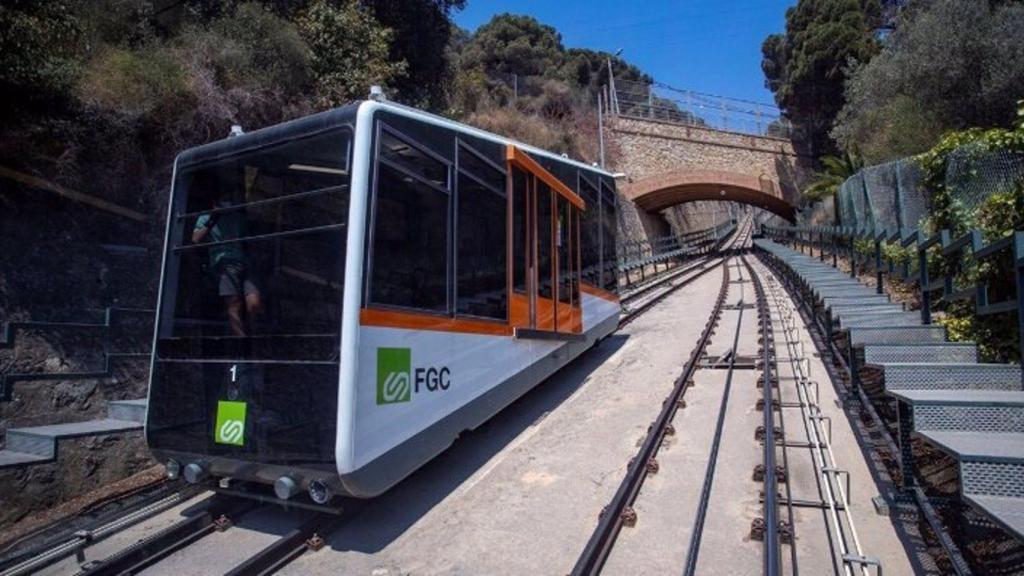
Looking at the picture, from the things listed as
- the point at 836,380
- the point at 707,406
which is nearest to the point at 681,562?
the point at 707,406

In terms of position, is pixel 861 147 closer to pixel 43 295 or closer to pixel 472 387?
pixel 472 387

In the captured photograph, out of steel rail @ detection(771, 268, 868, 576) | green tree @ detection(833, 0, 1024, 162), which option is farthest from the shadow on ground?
green tree @ detection(833, 0, 1024, 162)

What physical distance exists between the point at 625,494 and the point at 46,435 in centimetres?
475

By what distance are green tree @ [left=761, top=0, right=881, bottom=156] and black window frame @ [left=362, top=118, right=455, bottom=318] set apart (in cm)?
3642

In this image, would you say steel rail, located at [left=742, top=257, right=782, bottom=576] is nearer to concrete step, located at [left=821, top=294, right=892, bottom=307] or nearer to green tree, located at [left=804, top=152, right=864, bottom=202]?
concrete step, located at [left=821, top=294, right=892, bottom=307]

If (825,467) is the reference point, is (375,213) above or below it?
above

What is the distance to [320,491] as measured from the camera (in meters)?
4.33

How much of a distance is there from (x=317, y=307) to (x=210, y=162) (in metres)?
1.65

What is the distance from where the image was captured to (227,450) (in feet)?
15.4

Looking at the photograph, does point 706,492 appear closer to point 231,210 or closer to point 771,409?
point 771,409

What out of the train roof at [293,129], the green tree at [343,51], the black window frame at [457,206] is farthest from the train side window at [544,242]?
the green tree at [343,51]

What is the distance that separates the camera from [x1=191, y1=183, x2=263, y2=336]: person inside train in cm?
498

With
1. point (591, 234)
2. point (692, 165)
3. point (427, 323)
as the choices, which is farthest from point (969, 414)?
point (692, 165)

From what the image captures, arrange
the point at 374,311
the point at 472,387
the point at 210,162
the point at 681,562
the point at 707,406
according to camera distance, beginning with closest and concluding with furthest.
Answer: the point at 681,562
the point at 374,311
the point at 210,162
the point at 472,387
the point at 707,406
